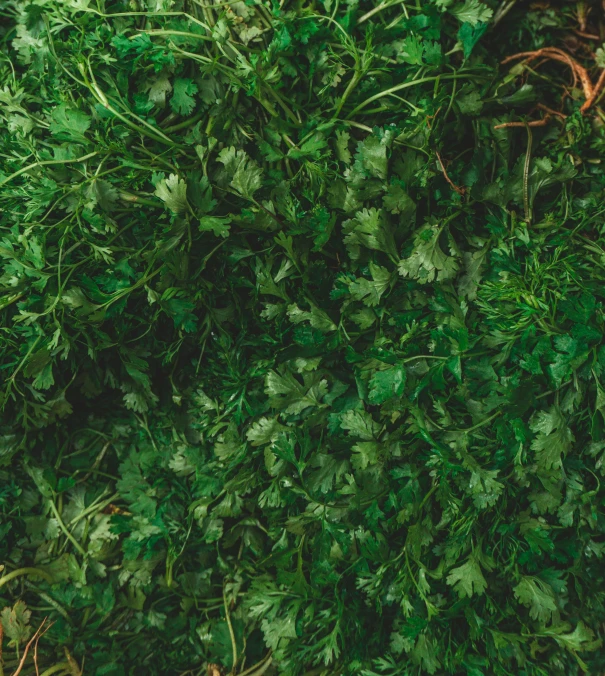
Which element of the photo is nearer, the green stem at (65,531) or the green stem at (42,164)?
the green stem at (42,164)

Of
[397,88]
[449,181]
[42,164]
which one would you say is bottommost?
[42,164]

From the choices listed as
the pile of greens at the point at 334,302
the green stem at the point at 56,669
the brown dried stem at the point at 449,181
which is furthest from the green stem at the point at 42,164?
the green stem at the point at 56,669

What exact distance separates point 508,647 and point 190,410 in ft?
3.04

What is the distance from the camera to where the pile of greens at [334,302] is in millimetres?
1344

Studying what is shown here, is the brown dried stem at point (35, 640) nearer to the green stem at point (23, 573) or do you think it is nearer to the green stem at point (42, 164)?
the green stem at point (23, 573)

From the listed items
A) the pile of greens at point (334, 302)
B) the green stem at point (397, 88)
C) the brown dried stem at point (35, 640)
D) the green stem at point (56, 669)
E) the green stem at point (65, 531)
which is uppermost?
the green stem at point (397, 88)

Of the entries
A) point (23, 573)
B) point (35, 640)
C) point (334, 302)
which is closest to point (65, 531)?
point (23, 573)

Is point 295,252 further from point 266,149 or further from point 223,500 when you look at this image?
point 223,500

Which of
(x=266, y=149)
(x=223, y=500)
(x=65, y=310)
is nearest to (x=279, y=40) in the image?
(x=266, y=149)

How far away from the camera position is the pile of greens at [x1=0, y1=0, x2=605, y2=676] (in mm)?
1344

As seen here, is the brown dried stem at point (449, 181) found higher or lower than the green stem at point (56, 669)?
higher

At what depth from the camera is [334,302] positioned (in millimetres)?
1456

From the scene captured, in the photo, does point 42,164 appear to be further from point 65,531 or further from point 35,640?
point 35,640

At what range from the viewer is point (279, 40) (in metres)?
1.36
